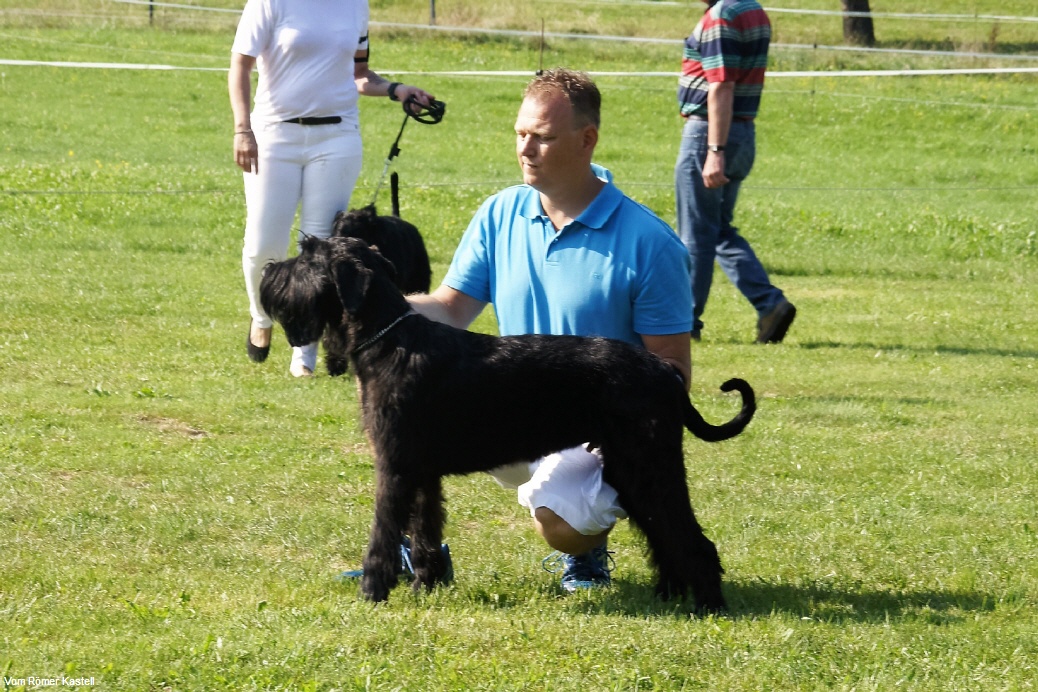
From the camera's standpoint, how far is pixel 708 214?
884 cm

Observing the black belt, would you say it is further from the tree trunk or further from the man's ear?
the tree trunk

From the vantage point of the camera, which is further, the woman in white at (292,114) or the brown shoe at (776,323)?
the brown shoe at (776,323)

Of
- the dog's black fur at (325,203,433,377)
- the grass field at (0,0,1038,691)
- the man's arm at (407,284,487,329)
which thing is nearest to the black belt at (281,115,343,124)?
the dog's black fur at (325,203,433,377)

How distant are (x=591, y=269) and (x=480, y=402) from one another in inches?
23.6

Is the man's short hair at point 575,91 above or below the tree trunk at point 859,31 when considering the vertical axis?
above

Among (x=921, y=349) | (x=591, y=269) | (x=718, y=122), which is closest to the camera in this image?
(x=591, y=269)

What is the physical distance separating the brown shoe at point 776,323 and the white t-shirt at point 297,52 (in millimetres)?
3159

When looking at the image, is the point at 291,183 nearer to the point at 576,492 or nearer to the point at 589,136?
the point at 589,136

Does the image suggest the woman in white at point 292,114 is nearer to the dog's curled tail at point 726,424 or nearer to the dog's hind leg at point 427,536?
the dog's hind leg at point 427,536

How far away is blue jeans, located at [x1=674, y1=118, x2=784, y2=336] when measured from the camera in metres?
8.70

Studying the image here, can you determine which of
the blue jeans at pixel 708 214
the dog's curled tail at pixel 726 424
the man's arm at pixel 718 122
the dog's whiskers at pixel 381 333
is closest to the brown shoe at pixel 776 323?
the blue jeans at pixel 708 214

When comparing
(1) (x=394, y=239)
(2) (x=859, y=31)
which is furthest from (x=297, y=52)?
(2) (x=859, y=31)

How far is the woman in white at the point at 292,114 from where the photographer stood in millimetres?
7195

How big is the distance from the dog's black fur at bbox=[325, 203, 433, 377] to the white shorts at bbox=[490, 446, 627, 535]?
9.12 ft
